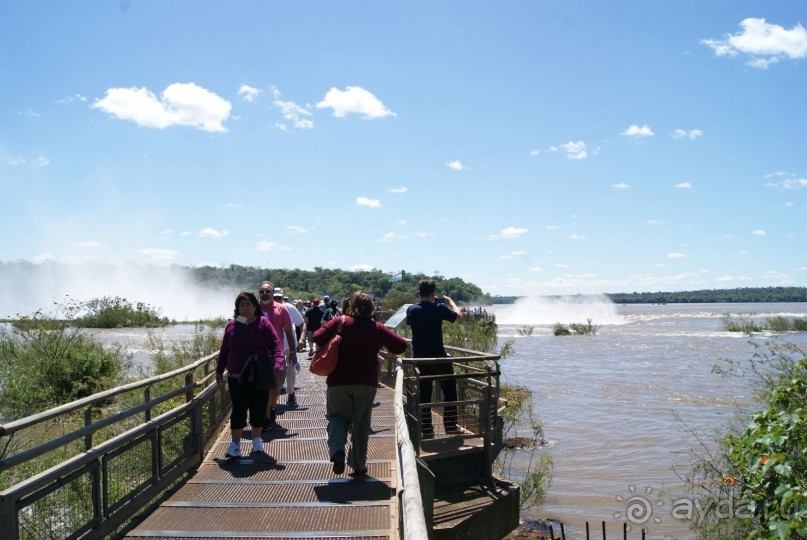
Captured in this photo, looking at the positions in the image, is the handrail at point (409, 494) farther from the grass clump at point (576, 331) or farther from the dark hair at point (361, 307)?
the grass clump at point (576, 331)

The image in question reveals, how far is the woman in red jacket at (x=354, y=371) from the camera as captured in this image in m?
6.11

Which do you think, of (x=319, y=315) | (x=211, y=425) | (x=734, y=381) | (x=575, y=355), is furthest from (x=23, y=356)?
(x=575, y=355)

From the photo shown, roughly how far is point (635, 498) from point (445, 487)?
6213mm

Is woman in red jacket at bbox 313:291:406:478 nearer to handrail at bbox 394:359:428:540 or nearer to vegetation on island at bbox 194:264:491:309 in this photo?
handrail at bbox 394:359:428:540

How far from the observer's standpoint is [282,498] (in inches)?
228

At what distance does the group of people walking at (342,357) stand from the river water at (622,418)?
5.30m

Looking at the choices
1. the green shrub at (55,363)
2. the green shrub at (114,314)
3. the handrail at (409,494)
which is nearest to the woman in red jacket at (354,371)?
the handrail at (409,494)

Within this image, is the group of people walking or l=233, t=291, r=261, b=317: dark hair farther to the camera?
l=233, t=291, r=261, b=317: dark hair

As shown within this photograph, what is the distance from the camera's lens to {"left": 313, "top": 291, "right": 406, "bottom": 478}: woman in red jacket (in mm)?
6105

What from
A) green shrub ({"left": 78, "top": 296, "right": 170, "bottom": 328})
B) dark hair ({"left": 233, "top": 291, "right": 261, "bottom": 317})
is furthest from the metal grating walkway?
green shrub ({"left": 78, "top": 296, "right": 170, "bottom": 328})

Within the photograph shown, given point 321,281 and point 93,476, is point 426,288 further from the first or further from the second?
point 321,281

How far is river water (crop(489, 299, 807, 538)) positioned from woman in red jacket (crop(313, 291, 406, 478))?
6.40 m

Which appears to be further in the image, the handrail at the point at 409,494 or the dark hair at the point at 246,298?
the dark hair at the point at 246,298

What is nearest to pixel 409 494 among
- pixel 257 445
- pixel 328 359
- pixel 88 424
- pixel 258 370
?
pixel 328 359
